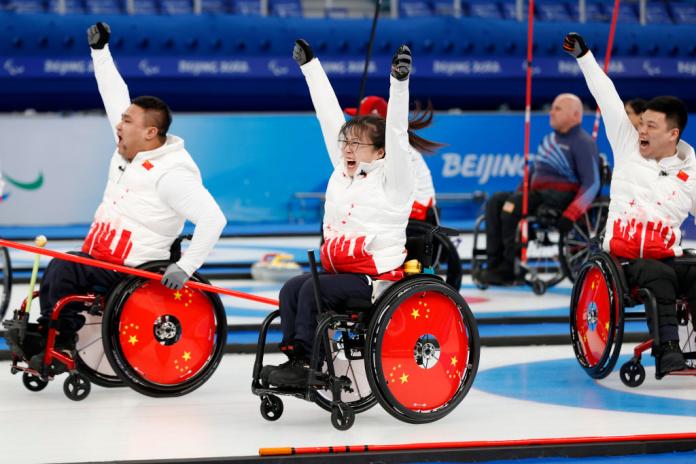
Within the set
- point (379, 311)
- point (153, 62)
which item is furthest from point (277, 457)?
point (153, 62)

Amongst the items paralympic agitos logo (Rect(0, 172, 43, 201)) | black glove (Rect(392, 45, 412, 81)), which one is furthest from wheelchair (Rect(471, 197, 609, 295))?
paralympic agitos logo (Rect(0, 172, 43, 201))

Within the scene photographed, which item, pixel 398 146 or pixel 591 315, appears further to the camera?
pixel 591 315

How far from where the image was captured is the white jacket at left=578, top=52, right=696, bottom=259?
4.53 metres

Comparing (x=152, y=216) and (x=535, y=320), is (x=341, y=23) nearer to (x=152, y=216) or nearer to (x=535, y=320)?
(x=535, y=320)

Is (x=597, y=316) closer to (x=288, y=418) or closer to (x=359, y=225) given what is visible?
(x=359, y=225)

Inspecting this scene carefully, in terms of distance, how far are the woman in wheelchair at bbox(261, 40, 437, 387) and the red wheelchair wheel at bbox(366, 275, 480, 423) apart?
168mm

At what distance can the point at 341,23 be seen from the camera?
50.6 ft

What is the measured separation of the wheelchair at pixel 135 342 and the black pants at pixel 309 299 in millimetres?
579

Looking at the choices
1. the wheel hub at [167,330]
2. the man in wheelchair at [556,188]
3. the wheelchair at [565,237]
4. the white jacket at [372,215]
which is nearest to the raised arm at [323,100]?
the white jacket at [372,215]

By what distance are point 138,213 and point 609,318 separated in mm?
1813

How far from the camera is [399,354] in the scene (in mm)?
3711

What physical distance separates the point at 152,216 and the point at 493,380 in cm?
150

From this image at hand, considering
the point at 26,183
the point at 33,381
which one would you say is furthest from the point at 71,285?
the point at 26,183

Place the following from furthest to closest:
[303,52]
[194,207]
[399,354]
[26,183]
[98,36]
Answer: [26,183], [98,36], [194,207], [303,52], [399,354]
